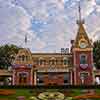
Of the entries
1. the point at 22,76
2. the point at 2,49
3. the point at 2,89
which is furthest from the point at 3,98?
the point at 2,49

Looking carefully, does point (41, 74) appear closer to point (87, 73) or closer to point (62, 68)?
point (62, 68)

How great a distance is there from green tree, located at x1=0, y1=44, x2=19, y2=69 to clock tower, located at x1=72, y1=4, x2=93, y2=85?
24.7 metres

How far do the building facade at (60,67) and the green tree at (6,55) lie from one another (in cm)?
1877

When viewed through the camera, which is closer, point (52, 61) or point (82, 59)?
point (82, 59)

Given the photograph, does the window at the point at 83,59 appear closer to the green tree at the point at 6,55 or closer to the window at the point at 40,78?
the window at the point at 40,78

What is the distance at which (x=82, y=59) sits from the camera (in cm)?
5716

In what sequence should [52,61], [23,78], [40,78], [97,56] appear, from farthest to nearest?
[97,56] → [52,61] → [40,78] → [23,78]

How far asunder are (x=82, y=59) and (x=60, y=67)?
464 cm

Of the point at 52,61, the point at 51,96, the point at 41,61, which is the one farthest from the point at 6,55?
the point at 51,96

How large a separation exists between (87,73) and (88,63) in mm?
1946

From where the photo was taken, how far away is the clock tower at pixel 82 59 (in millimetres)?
56150

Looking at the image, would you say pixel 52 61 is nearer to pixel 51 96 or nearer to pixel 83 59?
pixel 83 59

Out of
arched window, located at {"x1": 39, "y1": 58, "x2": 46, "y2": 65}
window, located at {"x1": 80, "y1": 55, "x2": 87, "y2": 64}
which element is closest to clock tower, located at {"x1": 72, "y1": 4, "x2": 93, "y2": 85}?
window, located at {"x1": 80, "y1": 55, "x2": 87, "y2": 64}

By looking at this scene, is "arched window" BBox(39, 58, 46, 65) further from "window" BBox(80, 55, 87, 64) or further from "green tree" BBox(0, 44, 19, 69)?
"green tree" BBox(0, 44, 19, 69)
